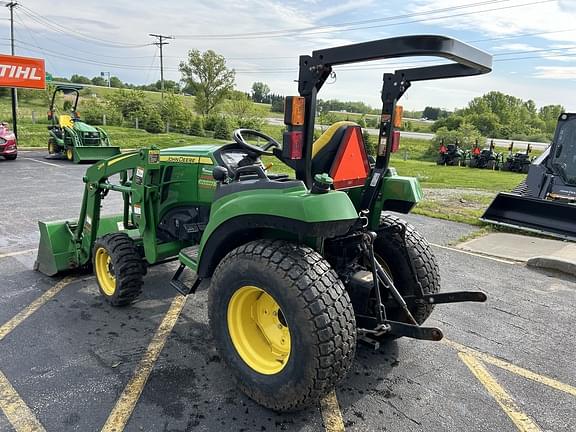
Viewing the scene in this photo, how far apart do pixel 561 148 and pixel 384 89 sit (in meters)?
9.09

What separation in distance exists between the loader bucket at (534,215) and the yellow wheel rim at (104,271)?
21.8 ft

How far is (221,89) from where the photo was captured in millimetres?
40750

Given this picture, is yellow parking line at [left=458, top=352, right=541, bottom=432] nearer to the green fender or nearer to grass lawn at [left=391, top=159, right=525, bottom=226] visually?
the green fender

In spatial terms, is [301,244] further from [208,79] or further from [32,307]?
[208,79]

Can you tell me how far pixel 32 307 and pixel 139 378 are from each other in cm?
167

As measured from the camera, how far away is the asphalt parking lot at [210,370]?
8.71ft

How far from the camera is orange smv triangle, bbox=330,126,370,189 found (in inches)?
115

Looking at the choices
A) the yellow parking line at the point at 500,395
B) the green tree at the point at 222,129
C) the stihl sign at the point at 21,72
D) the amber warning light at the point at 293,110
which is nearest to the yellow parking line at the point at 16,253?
the amber warning light at the point at 293,110

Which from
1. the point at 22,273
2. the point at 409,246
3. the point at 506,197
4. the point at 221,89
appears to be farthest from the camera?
the point at 221,89

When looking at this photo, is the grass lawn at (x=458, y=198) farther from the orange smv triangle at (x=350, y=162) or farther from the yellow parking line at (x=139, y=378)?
the yellow parking line at (x=139, y=378)

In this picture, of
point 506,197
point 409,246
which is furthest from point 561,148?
point 409,246

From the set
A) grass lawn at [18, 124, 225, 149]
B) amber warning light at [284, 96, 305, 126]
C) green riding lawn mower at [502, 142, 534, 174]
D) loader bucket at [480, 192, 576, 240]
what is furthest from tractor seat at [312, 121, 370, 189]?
green riding lawn mower at [502, 142, 534, 174]

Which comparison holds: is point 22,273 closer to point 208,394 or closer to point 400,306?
point 208,394

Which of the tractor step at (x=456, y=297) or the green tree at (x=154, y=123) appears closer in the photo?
the tractor step at (x=456, y=297)
